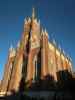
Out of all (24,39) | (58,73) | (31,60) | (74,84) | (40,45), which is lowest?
(74,84)

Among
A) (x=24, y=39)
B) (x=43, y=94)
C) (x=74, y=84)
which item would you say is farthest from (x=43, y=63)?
(x=24, y=39)

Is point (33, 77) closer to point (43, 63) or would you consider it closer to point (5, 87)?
point (43, 63)

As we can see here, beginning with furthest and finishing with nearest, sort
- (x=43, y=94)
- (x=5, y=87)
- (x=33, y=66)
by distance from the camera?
A: (x=5, y=87) → (x=33, y=66) → (x=43, y=94)

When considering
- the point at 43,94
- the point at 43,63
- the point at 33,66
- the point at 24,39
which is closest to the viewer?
the point at 43,94

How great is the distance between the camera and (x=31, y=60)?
33.7m

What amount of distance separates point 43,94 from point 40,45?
9.46 meters

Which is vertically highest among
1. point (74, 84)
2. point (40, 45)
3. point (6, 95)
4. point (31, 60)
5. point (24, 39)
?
point (24, 39)

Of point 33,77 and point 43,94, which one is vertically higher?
point 33,77

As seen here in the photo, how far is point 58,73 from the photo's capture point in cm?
3541

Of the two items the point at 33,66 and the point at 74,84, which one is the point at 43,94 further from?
the point at 74,84

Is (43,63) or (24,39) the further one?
(24,39)

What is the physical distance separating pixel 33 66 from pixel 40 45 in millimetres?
4236

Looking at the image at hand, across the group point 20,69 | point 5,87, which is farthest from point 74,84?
point 5,87

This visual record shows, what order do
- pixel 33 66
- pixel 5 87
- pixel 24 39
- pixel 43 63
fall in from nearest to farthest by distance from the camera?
1. pixel 43 63
2. pixel 33 66
3. pixel 5 87
4. pixel 24 39
